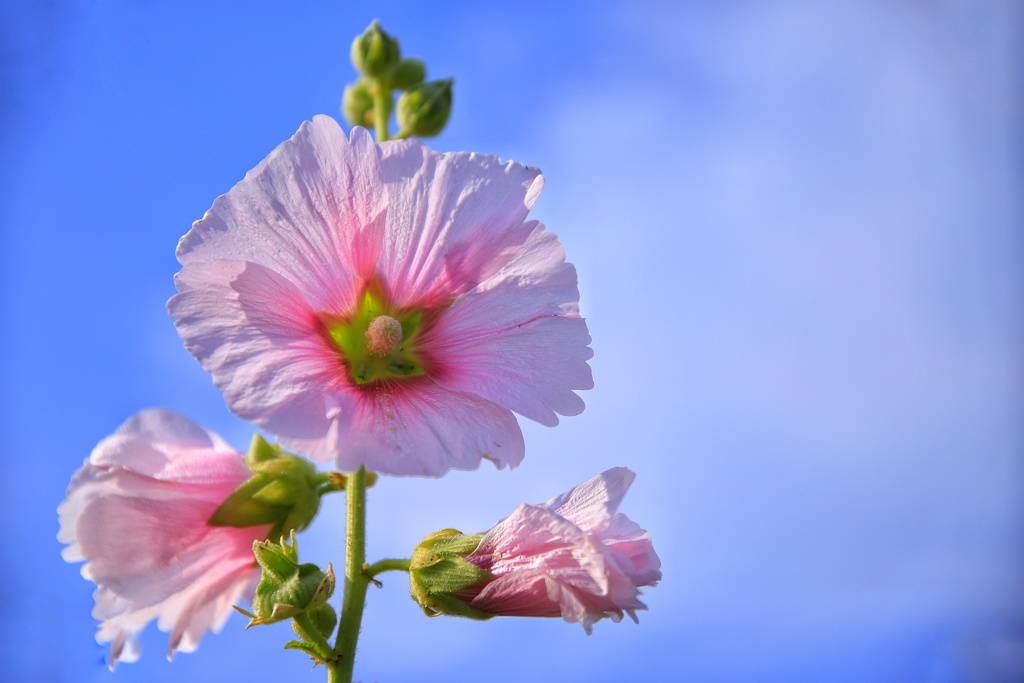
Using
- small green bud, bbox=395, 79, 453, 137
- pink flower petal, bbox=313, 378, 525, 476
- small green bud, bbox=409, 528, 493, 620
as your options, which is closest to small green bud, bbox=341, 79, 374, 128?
small green bud, bbox=395, 79, 453, 137

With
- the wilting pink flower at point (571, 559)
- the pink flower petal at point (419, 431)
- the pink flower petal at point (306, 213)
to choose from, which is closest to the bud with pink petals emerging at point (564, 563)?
the wilting pink flower at point (571, 559)

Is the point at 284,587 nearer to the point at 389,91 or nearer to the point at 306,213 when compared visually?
the point at 306,213

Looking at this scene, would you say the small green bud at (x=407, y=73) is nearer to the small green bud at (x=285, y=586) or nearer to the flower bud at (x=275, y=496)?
the flower bud at (x=275, y=496)

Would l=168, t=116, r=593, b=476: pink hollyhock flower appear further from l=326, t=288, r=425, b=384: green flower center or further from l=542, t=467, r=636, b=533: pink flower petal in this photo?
l=542, t=467, r=636, b=533: pink flower petal

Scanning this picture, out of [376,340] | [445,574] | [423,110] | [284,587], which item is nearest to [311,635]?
[284,587]

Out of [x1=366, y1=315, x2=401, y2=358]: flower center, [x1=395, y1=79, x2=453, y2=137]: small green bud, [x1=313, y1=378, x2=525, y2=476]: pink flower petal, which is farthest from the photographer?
[x1=395, y1=79, x2=453, y2=137]: small green bud

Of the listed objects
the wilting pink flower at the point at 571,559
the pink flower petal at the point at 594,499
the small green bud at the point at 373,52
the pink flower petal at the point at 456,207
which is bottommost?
the wilting pink flower at the point at 571,559
